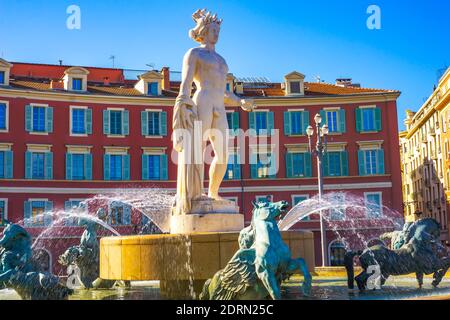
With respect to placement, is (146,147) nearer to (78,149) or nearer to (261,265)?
(78,149)

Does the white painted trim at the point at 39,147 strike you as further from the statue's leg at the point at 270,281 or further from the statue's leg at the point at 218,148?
the statue's leg at the point at 270,281

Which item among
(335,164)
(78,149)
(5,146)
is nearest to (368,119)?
(335,164)

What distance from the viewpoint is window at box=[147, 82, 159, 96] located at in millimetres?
38156

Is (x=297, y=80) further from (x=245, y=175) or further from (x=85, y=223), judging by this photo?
(x=85, y=223)

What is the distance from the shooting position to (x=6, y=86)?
3472cm

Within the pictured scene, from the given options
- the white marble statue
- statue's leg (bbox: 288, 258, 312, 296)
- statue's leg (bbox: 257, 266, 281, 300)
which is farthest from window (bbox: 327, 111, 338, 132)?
statue's leg (bbox: 257, 266, 281, 300)

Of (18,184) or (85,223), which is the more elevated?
(18,184)

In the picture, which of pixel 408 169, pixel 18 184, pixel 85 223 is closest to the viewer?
pixel 85 223

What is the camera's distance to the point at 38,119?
3550 centimetres

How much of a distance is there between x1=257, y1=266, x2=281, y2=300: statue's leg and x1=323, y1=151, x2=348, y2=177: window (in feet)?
105

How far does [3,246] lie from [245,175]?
29376 mm

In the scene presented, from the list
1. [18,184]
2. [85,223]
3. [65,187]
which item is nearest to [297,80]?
[65,187]

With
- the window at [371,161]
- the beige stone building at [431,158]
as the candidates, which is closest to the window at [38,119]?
the window at [371,161]

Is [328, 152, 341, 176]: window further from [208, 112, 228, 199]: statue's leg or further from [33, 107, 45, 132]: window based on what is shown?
[208, 112, 228, 199]: statue's leg
